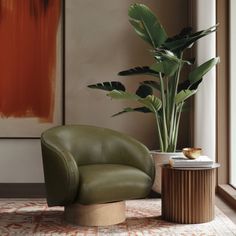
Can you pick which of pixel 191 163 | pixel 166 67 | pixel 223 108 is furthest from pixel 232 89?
pixel 191 163

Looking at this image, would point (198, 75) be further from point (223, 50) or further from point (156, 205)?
point (156, 205)

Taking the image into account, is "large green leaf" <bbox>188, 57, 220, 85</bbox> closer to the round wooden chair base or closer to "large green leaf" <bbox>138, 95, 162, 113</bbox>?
"large green leaf" <bbox>138, 95, 162, 113</bbox>

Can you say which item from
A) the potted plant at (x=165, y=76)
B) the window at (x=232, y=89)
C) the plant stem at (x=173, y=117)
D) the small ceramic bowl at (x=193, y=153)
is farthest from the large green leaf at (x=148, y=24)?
the small ceramic bowl at (x=193, y=153)

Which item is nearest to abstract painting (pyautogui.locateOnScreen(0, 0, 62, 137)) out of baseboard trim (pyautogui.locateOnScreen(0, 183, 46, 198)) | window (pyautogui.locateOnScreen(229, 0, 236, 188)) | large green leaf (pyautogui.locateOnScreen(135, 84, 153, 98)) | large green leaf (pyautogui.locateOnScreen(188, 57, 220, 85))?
baseboard trim (pyautogui.locateOnScreen(0, 183, 46, 198))

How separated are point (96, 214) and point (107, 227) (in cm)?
12

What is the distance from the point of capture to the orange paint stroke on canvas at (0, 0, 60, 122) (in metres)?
5.01

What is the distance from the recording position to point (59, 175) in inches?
131

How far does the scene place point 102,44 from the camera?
505cm

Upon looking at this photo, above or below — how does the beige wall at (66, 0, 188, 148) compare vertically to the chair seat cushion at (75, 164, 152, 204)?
above

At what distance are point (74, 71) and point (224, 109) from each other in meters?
1.58

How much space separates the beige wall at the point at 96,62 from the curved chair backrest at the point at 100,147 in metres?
1.18

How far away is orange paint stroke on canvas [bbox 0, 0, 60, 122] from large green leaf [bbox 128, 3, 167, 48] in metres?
1.08

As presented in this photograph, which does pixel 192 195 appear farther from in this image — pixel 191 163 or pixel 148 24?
pixel 148 24

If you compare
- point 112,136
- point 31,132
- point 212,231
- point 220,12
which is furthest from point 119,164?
point 220,12
